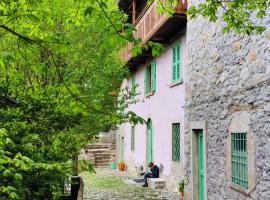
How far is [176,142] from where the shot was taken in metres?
13.0

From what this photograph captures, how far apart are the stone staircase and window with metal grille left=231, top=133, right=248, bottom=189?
18.4 m

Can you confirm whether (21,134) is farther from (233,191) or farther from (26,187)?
(233,191)

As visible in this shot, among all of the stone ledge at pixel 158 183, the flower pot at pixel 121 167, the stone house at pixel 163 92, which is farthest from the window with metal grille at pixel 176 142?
the flower pot at pixel 121 167

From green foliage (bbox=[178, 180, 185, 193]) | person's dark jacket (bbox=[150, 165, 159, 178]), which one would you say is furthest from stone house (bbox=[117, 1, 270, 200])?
person's dark jacket (bbox=[150, 165, 159, 178])

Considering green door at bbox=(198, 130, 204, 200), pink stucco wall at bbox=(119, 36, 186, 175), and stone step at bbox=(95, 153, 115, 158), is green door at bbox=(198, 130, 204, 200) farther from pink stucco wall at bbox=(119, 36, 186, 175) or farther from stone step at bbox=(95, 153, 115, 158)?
stone step at bbox=(95, 153, 115, 158)

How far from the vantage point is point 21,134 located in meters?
6.04

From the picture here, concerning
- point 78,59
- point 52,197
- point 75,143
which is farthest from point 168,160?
point 52,197

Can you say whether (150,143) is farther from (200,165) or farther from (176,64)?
(200,165)

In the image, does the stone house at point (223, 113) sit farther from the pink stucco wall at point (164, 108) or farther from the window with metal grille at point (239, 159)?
the pink stucco wall at point (164, 108)

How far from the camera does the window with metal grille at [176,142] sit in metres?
12.7

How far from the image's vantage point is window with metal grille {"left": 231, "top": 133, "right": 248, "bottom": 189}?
20.7 ft

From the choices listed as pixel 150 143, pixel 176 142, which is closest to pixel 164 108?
pixel 176 142

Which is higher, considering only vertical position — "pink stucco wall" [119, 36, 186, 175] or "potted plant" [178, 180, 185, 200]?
"pink stucco wall" [119, 36, 186, 175]

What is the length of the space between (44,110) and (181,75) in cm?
676
